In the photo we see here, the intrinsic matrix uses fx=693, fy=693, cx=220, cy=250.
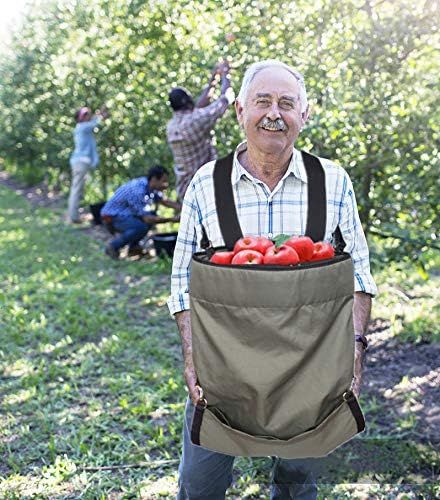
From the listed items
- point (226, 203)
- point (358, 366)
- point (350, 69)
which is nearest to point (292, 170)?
point (226, 203)

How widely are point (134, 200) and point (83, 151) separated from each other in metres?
3.08

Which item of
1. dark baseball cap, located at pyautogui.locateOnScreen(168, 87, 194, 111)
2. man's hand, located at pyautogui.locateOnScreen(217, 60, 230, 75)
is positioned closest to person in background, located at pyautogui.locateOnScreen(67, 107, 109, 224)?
dark baseball cap, located at pyautogui.locateOnScreen(168, 87, 194, 111)

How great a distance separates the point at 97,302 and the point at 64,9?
263 inches

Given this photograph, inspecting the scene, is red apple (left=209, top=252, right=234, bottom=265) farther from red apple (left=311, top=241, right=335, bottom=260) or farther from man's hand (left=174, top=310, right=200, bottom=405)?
man's hand (left=174, top=310, right=200, bottom=405)

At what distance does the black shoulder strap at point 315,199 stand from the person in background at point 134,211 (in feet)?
19.6

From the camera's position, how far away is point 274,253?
1772 mm

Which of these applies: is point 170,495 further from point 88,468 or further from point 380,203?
point 380,203

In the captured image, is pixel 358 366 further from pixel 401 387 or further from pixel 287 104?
pixel 401 387

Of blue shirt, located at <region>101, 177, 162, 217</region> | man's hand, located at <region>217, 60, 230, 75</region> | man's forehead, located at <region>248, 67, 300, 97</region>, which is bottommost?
blue shirt, located at <region>101, 177, 162, 217</region>

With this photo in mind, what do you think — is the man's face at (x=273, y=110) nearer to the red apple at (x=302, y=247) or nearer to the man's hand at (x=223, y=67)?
the red apple at (x=302, y=247)

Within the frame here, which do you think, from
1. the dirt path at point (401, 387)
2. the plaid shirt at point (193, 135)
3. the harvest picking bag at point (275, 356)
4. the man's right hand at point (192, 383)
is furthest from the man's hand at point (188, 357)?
the plaid shirt at point (193, 135)

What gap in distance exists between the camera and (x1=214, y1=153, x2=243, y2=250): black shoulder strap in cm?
205

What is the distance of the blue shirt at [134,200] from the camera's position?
26.8 feet

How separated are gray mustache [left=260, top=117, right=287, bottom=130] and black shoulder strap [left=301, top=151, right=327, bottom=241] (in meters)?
0.17
